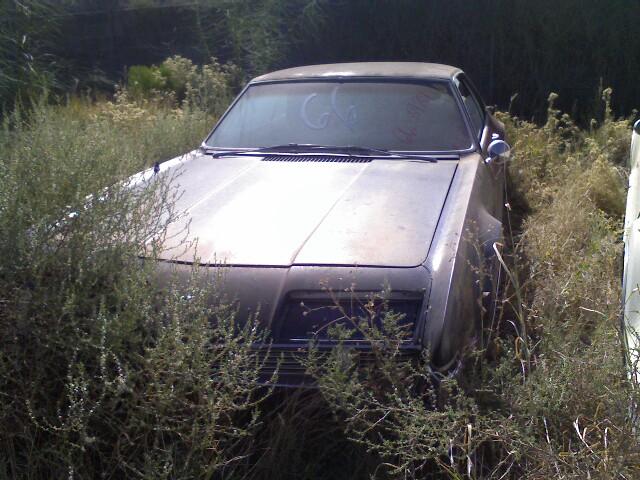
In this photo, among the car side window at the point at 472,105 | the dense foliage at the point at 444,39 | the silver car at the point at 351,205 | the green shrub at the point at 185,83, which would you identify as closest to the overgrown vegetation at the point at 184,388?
the silver car at the point at 351,205

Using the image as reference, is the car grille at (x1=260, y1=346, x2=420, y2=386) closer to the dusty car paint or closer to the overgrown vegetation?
the overgrown vegetation

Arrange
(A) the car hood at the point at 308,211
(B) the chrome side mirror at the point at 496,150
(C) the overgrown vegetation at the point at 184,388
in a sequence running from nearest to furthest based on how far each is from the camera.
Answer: (C) the overgrown vegetation at the point at 184,388
(A) the car hood at the point at 308,211
(B) the chrome side mirror at the point at 496,150

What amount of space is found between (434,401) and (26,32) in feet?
24.9

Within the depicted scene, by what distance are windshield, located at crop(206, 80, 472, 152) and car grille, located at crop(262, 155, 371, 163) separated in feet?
0.43

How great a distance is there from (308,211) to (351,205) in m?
0.22

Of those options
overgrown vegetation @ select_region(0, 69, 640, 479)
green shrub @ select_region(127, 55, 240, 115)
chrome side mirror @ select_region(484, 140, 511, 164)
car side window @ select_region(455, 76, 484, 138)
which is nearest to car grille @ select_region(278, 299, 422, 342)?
overgrown vegetation @ select_region(0, 69, 640, 479)

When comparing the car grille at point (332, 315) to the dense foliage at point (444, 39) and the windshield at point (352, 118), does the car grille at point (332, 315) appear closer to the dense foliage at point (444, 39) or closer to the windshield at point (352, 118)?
the windshield at point (352, 118)

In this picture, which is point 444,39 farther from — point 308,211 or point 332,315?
point 332,315

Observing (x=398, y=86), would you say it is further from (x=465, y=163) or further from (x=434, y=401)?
(x=434, y=401)

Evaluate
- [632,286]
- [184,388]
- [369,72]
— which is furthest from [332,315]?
[369,72]

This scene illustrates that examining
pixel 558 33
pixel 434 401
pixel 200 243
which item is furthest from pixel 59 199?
pixel 558 33

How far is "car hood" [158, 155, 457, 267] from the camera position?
3.22 metres

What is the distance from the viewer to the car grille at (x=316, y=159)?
445 centimetres

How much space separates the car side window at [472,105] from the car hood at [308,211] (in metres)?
0.77
